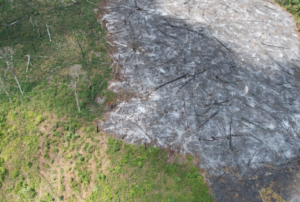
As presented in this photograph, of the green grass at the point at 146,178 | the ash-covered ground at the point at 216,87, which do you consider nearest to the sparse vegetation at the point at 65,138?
the green grass at the point at 146,178

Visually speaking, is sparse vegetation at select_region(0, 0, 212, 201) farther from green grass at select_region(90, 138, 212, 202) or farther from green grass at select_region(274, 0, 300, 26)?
green grass at select_region(274, 0, 300, 26)

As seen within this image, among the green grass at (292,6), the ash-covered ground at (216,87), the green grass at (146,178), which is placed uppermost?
the green grass at (292,6)

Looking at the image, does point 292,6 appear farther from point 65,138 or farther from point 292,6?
point 65,138

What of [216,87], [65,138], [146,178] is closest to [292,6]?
[216,87]

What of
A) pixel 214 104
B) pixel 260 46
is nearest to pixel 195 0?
pixel 260 46

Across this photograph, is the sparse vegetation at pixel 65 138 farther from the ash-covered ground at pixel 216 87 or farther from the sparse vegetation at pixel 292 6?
the sparse vegetation at pixel 292 6
